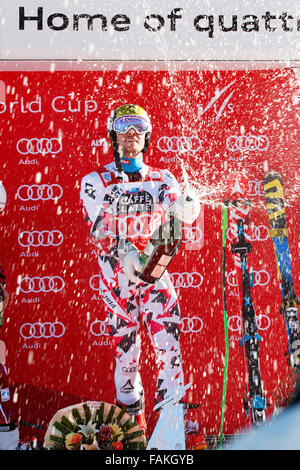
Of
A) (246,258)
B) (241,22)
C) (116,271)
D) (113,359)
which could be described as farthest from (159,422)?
(241,22)

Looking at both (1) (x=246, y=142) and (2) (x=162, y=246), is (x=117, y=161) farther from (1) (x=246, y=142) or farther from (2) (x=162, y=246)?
(1) (x=246, y=142)

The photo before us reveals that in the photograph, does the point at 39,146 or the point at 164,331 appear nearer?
the point at 164,331

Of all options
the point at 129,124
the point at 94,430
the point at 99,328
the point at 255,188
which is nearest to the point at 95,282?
the point at 99,328

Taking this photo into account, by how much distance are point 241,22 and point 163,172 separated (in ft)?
3.20

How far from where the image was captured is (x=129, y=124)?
3029 mm

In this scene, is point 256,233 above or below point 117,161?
below

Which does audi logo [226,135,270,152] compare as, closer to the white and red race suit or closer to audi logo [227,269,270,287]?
the white and red race suit

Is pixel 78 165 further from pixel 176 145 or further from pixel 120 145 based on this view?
pixel 176 145

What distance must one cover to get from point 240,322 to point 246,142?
40.7 inches

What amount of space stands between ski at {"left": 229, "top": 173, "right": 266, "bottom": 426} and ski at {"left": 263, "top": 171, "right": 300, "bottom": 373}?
14cm

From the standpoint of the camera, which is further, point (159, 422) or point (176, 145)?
point (176, 145)

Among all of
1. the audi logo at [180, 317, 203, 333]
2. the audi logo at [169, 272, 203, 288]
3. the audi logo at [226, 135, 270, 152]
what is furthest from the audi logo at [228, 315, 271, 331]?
the audi logo at [226, 135, 270, 152]

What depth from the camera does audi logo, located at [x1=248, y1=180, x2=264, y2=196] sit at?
3.26 metres

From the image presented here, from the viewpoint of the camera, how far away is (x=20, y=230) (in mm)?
3242
